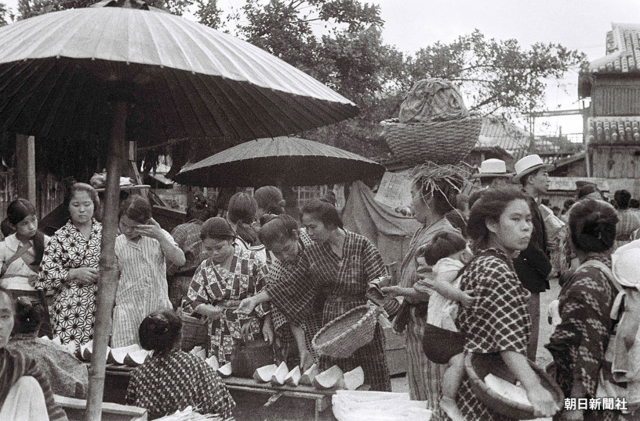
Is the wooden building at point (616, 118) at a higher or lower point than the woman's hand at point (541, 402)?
higher

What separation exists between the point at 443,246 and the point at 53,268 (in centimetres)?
308

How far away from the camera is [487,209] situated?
9.89 feet

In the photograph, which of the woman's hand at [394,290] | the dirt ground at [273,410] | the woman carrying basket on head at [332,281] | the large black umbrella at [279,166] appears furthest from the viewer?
the large black umbrella at [279,166]

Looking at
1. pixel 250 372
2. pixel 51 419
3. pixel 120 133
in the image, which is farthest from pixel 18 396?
pixel 250 372

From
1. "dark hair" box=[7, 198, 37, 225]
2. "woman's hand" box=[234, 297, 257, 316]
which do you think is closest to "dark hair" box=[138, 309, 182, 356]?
"woman's hand" box=[234, 297, 257, 316]

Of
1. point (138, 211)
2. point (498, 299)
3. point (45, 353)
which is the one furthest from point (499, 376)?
point (138, 211)

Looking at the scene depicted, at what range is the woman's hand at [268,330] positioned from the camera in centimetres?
518

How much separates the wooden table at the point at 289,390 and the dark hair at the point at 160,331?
3.51ft

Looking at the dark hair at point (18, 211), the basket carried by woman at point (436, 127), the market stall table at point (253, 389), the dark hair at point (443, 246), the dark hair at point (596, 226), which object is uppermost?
the basket carried by woman at point (436, 127)

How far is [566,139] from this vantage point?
37531mm

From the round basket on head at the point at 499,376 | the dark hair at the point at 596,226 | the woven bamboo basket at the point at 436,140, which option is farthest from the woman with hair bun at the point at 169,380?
the dark hair at the point at 596,226

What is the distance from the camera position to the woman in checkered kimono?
272 centimetres

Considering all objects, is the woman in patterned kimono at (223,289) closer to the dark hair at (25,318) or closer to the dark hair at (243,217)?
the dark hair at (243,217)

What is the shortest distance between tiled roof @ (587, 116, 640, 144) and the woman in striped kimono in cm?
1915
